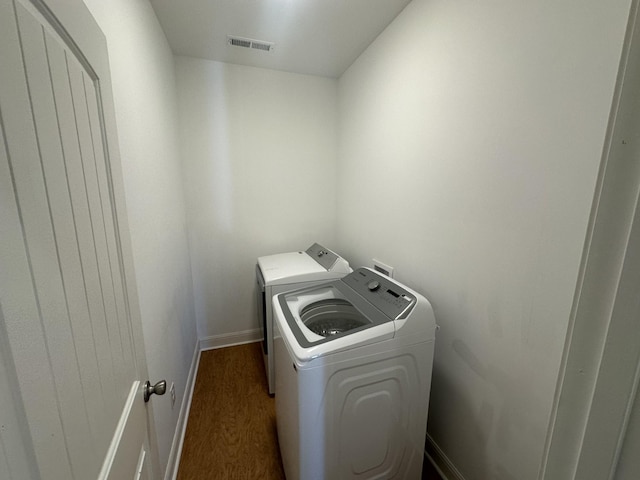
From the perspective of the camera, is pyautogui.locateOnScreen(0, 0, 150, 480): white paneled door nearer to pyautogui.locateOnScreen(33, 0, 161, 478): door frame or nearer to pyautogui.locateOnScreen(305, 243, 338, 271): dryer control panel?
pyautogui.locateOnScreen(33, 0, 161, 478): door frame

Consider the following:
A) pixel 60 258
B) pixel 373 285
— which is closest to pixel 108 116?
pixel 60 258

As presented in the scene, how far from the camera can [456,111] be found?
125 cm

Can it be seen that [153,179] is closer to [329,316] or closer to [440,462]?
[329,316]

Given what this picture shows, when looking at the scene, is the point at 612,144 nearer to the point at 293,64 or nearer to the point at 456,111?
the point at 456,111

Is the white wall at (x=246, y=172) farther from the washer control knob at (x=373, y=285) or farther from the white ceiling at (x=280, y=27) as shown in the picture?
the washer control knob at (x=373, y=285)

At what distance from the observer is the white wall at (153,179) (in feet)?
3.48

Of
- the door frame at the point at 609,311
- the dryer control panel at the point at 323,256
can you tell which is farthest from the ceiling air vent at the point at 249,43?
the door frame at the point at 609,311

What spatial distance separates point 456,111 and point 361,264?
1.34m

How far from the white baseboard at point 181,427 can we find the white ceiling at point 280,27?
8.14 ft

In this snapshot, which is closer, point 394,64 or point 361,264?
point 394,64

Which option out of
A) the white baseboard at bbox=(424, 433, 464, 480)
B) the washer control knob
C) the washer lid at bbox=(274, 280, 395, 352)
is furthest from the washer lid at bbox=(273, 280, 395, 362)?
the white baseboard at bbox=(424, 433, 464, 480)

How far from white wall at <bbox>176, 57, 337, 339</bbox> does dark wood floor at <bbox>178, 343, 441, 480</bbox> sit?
Answer: 1.61 feet

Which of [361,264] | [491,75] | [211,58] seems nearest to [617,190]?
[491,75]

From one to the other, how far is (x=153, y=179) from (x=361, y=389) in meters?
1.47
